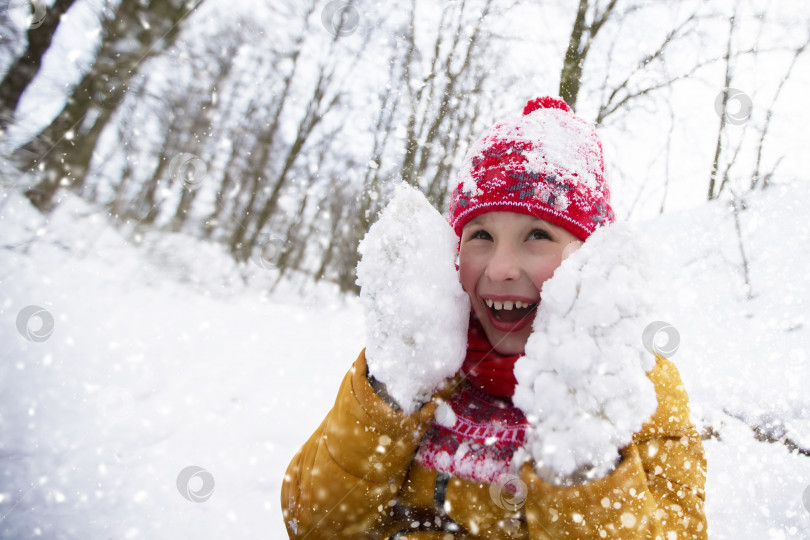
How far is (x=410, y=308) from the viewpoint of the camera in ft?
3.66

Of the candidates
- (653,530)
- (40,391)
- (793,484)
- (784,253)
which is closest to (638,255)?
(653,530)

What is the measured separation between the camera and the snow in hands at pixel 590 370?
88 cm

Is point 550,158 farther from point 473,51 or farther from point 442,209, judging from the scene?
point 442,209

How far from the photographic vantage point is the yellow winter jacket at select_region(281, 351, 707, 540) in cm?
96

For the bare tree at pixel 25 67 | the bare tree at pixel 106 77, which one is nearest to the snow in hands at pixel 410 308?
the bare tree at pixel 25 67

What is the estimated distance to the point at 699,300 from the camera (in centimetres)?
505

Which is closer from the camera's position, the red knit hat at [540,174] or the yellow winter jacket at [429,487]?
the yellow winter jacket at [429,487]

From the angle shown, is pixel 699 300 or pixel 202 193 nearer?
pixel 699 300

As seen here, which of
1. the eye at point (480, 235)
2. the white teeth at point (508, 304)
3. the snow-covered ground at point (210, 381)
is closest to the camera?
the white teeth at point (508, 304)

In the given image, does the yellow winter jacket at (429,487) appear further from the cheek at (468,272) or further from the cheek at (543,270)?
the cheek at (543,270)

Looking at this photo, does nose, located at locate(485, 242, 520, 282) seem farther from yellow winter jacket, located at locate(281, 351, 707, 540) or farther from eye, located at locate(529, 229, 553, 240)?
yellow winter jacket, located at locate(281, 351, 707, 540)

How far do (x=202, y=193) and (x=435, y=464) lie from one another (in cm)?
1439

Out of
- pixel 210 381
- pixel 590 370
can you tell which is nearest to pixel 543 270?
pixel 590 370

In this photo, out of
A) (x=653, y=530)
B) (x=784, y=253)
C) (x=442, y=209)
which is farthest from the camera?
(x=442, y=209)
